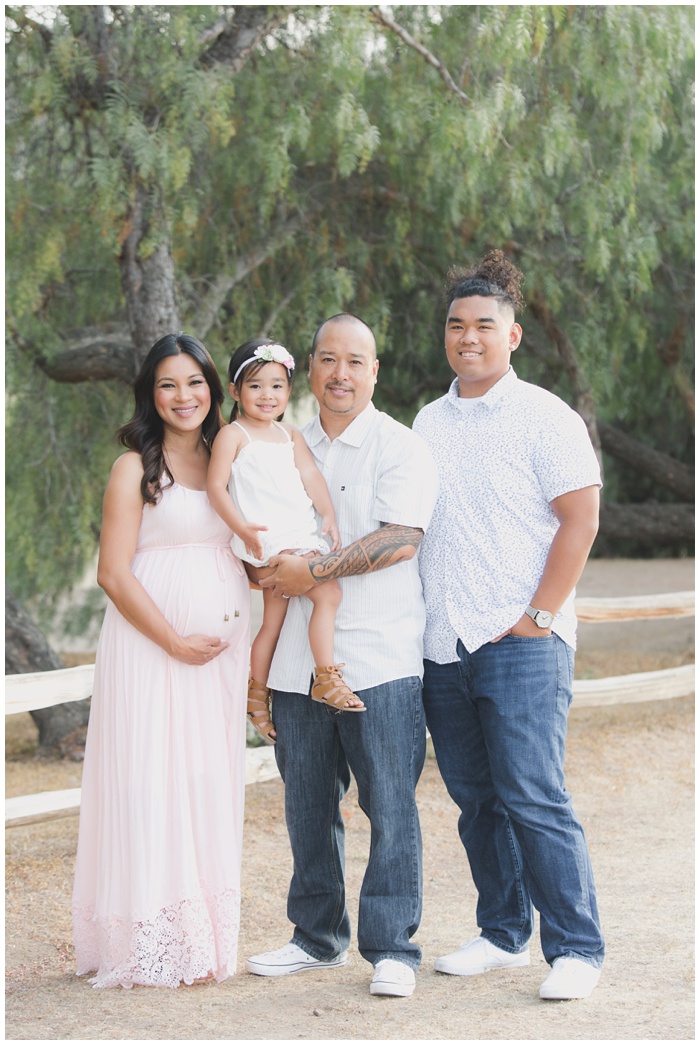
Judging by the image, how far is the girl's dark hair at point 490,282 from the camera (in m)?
3.20

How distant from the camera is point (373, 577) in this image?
3.12 m

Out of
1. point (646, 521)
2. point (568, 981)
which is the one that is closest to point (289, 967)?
point (568, 981)

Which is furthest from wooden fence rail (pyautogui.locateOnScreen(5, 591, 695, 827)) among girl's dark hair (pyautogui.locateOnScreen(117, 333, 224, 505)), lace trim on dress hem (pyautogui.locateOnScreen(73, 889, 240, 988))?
girl's dark hair (pyautogui.locateOnScreen(117, 333, 224, 505))

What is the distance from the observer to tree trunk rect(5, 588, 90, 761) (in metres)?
7.09

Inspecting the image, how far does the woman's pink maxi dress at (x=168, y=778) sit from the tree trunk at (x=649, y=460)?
34.4 ft

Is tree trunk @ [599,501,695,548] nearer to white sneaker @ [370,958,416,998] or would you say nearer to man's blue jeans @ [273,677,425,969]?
man's blue jeans @ [273,677,425,969]

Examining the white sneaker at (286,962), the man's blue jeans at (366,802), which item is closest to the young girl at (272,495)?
the man's blue jeans at (366,802)

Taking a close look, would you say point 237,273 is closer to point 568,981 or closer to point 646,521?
point 568,981

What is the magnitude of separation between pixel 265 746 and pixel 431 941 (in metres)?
2.31

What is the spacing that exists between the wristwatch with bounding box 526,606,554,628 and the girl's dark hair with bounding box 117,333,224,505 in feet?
3.60

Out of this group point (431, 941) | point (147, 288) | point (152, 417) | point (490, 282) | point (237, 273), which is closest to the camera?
point (490, 282)

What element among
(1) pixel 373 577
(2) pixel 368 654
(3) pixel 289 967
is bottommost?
(3) pixel 289 967

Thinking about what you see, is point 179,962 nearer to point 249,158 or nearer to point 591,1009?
point 591,1009

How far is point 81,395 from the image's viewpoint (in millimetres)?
7652
